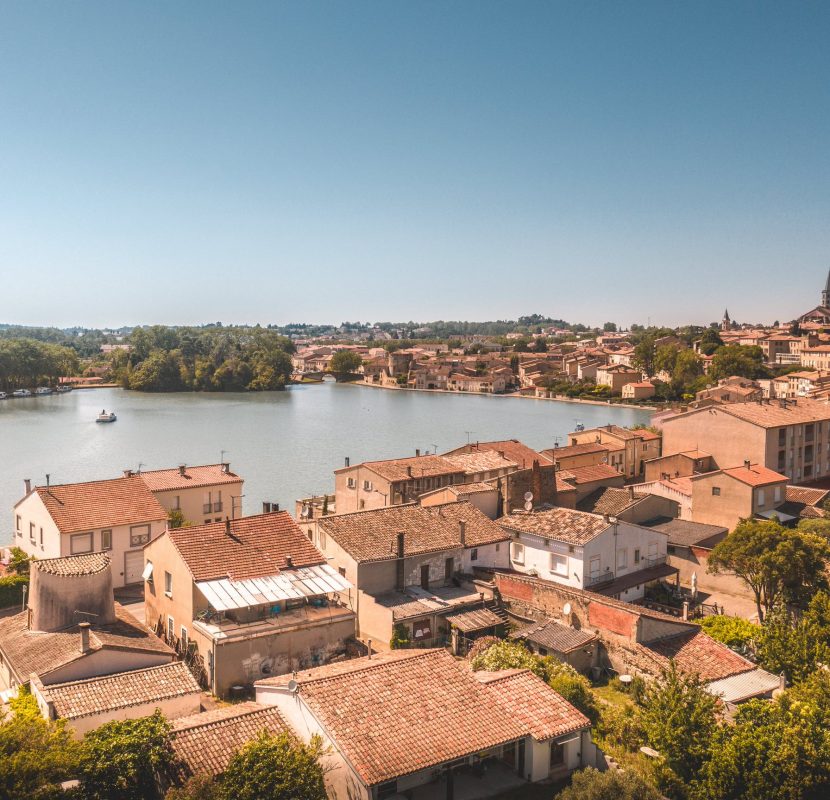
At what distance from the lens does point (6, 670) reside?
10.8m

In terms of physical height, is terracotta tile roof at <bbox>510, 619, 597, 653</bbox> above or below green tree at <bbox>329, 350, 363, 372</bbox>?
below

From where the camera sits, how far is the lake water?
35.3 meters

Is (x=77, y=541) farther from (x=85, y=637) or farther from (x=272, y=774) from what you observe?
(x=272, y=774)

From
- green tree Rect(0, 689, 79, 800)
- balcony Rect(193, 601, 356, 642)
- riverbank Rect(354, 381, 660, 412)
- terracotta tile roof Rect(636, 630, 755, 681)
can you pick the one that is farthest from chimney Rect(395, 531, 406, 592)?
riverbank Rect(354, 381, 660, 412)

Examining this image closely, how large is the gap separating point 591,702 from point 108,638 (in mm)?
6685

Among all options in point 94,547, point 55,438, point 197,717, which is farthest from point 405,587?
point 55,438

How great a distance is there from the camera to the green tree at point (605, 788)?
7.42 meters

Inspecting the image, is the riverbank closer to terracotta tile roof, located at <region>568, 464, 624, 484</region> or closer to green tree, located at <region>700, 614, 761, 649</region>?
terracotta tile roof, located at <region>568, 464, 624, 484</region>

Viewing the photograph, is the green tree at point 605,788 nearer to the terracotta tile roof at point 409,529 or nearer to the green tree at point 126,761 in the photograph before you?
the green tree at point 126,761

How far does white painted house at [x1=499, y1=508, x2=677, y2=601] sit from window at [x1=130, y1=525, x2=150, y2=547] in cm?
769

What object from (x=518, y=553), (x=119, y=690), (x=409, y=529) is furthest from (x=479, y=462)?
(x=119, y=690)

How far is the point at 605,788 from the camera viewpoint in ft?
24.5

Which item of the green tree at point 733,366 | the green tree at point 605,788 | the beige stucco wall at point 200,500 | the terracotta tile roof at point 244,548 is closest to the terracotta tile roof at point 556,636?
the terracotta tile roof at point 244,548

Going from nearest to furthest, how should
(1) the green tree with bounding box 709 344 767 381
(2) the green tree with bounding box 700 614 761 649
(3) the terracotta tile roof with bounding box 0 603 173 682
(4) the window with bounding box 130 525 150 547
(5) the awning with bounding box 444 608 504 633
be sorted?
(3) the terracotta tile roof with bounding box 0 603 173 682 → (5) the awning with bounding box 444 608 504 633 → (2) the green tree with bounding box 700 614 761 649 → (4) the window with bounding box 130 525 150 547 → (1) the green tree with bounding box 709 344 767 381
